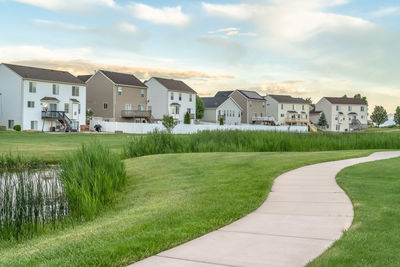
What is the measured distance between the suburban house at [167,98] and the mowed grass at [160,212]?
56498 millimetres

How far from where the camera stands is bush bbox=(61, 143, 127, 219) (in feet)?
32.0

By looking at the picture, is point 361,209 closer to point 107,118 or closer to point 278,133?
point 278,133

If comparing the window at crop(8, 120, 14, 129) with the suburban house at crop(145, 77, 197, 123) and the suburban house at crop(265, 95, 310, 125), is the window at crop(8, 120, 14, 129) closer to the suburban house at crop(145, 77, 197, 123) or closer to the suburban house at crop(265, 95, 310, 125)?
the suburban house at crop(145, 77, 197, 123)

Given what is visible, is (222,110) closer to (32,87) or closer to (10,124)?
(32,87)

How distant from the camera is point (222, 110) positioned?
3253 inches

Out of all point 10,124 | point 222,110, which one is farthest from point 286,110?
point 10,124

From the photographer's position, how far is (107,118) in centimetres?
6581

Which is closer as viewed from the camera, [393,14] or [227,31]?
[393,14]

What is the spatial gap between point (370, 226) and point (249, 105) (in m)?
82.8

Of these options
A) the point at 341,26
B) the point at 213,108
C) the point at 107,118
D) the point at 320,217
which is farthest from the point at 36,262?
the point at 213,108

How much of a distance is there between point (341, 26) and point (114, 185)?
19.1m

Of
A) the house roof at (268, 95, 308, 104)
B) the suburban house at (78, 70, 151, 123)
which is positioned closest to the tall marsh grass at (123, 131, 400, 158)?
the suburban house at (78, 70, 151, 123)

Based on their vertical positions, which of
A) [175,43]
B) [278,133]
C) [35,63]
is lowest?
[278,133]

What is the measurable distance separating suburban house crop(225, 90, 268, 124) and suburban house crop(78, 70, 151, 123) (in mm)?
25827
